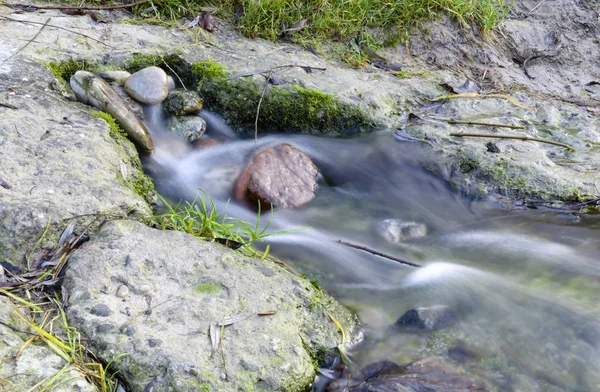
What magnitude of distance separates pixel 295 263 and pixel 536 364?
1.41 m

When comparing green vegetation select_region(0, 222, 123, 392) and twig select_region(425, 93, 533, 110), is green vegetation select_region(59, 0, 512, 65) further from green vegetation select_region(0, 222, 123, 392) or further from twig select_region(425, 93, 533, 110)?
green vegetation select_region(0, 222, 123, 392)

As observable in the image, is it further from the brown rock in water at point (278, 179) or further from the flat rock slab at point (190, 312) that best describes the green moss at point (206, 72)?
the flat rock slab at point (190, 312)

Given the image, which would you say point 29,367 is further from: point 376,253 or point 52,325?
point 376,253

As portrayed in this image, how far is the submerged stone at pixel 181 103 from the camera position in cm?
430

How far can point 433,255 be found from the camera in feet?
11.1

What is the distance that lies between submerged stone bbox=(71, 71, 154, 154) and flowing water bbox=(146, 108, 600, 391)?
0.21 metres

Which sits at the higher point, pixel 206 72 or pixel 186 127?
pixel 206 72

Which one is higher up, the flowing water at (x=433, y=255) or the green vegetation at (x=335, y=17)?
the green vegetation at (x=335, y=17)

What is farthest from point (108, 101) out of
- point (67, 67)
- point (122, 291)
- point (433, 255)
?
point (433, 255)

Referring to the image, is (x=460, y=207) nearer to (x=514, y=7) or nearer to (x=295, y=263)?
(x=295, y=263)

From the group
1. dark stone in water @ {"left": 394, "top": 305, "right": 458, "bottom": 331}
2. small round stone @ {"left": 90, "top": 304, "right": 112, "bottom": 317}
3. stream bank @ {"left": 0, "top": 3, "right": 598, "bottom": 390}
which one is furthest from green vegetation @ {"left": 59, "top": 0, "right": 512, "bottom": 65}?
small round stone @ {"left": 90, "top": 304, "right": 112, "bottom": 317}

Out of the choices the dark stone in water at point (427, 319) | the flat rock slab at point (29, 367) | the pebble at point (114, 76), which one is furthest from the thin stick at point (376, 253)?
the pebble at point (114, 76)

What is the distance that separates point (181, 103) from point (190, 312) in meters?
2.34

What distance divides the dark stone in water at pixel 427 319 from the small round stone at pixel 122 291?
138cm
